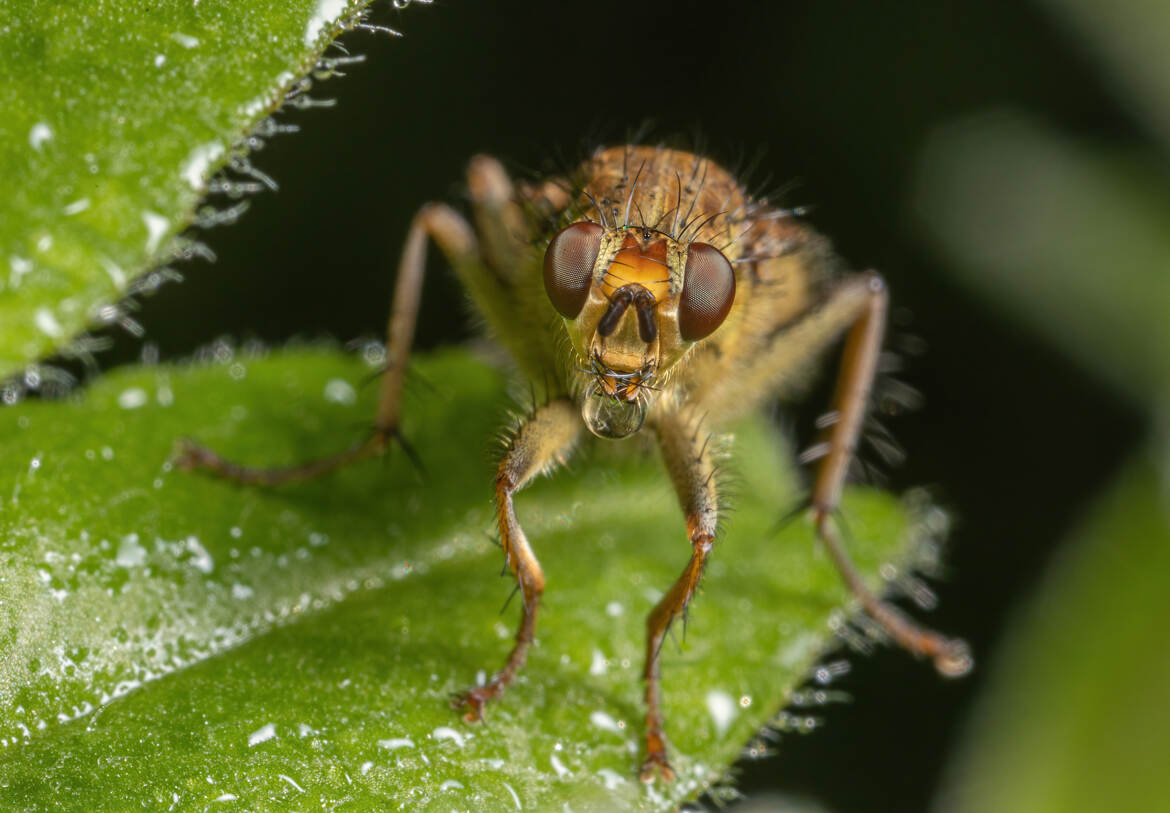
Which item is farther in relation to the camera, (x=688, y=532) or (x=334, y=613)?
(x=688, y=532)

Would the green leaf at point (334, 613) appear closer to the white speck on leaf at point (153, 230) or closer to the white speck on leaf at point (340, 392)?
the white speck on leaf at point (340, 392)

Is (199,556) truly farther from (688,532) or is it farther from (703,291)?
(703,291)

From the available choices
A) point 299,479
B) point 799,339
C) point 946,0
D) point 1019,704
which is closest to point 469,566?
point 299,479

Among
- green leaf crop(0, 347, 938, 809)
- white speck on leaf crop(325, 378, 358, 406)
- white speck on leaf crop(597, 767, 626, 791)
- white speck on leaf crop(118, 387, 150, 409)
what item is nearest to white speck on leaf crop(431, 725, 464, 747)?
green leaf crop(0, 347, 938, 809)

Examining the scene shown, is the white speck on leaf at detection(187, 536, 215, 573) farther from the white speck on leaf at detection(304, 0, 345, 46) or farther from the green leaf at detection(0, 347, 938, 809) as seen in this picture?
the white speck on leaf at detection(304, 0, 345, 46)

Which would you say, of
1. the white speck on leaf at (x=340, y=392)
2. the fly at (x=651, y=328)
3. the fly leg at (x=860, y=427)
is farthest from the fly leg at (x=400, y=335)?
the fly leg at (x=860, y=427)

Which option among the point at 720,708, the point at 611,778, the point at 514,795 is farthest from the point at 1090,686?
the point at 514,795

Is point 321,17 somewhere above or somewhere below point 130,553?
above
